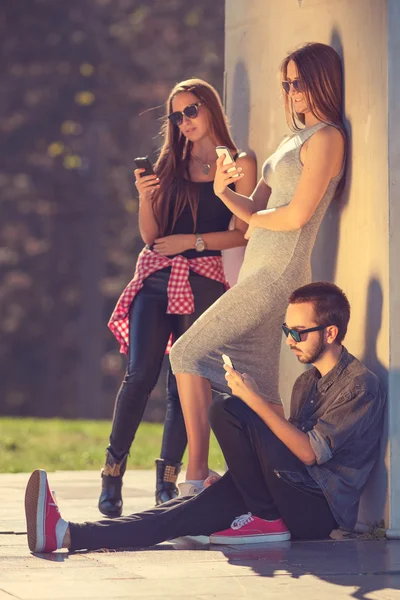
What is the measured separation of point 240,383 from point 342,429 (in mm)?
470

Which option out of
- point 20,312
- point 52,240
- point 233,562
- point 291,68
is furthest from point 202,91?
point 20,312

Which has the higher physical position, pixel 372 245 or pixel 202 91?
pixel 202 91

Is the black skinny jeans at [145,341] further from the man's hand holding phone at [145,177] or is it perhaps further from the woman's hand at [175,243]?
the man's hand holding phone at [145,177]

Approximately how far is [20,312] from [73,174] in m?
4.73

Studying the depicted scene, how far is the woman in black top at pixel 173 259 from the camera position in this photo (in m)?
6.77

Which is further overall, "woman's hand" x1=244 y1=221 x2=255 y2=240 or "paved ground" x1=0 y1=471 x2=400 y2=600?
"woman's hand" x1=244 y1=221 x2=255 y2=240

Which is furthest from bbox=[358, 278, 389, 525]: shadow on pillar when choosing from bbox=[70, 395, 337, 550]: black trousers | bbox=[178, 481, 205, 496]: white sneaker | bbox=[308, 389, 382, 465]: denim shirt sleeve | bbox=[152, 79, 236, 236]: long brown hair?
bbox=[152, 79, 236, 236]: long brown hair

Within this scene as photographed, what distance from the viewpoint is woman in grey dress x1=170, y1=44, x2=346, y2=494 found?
6078 millimetres

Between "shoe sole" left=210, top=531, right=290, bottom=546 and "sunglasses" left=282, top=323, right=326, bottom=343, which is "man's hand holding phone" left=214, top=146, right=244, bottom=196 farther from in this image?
"shoe sole" left=210, top=531, right=290, bottom=546

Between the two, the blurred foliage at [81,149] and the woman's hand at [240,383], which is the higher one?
the blurred foliage at [81,149]

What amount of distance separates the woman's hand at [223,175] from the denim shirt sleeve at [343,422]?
112 centimetres

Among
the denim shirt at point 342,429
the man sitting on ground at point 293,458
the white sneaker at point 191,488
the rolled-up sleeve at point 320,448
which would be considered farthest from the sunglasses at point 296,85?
the white sneaker at point 191,488

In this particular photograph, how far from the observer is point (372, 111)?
6.05 m

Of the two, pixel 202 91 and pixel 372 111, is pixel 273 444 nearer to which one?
pixel 372 111
